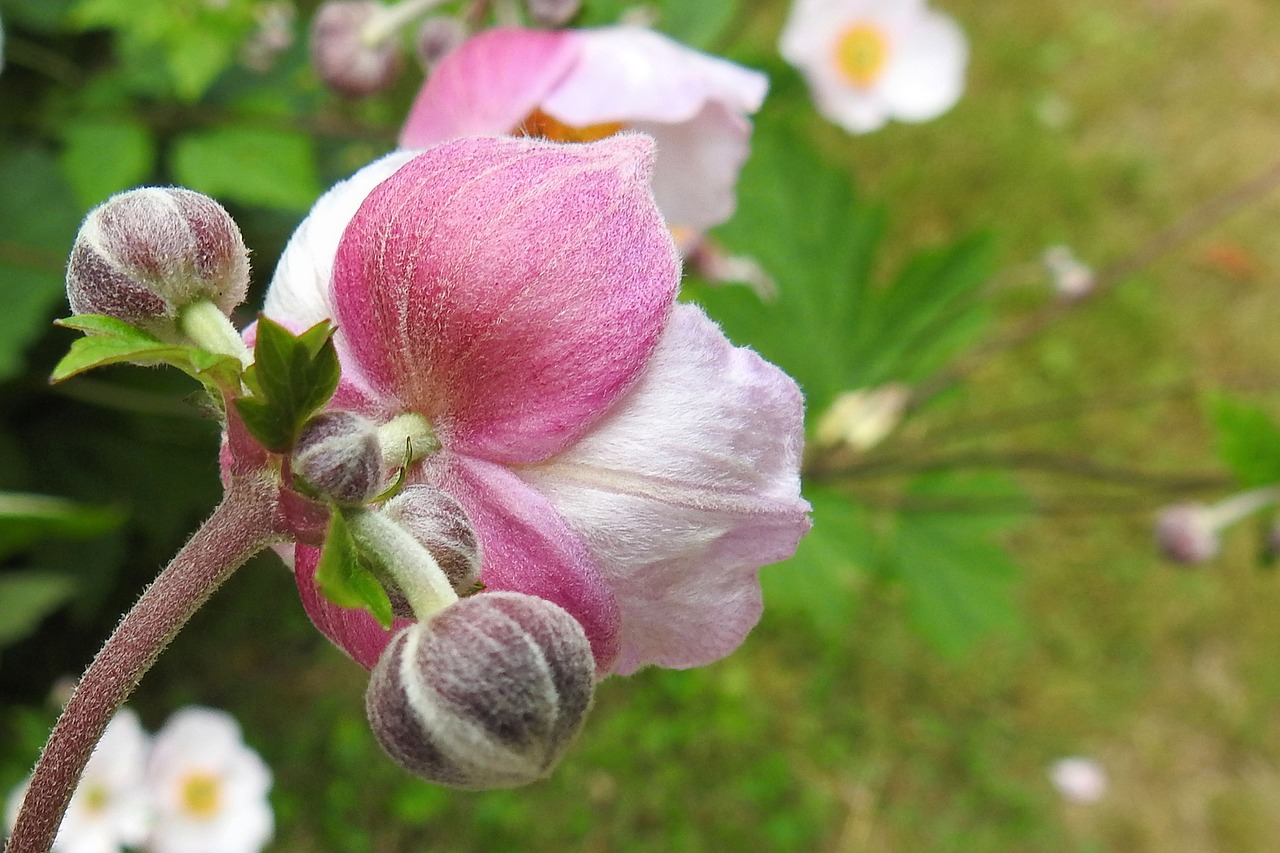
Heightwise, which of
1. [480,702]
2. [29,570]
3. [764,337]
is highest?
[480,702]

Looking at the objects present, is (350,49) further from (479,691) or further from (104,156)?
(479,691)

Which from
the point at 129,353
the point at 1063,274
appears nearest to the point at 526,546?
the point at 129,353

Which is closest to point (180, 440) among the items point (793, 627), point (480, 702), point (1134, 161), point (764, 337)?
point (764, 337)

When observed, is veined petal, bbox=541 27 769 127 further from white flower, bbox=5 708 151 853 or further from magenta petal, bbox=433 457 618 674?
white flower, bbox=5 708 151 853

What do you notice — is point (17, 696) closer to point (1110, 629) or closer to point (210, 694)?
point (210, 694)

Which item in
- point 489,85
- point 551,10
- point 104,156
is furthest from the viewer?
point 104,156

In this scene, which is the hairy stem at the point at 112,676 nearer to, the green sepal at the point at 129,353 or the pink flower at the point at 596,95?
the green sepal at the point at 129,353
